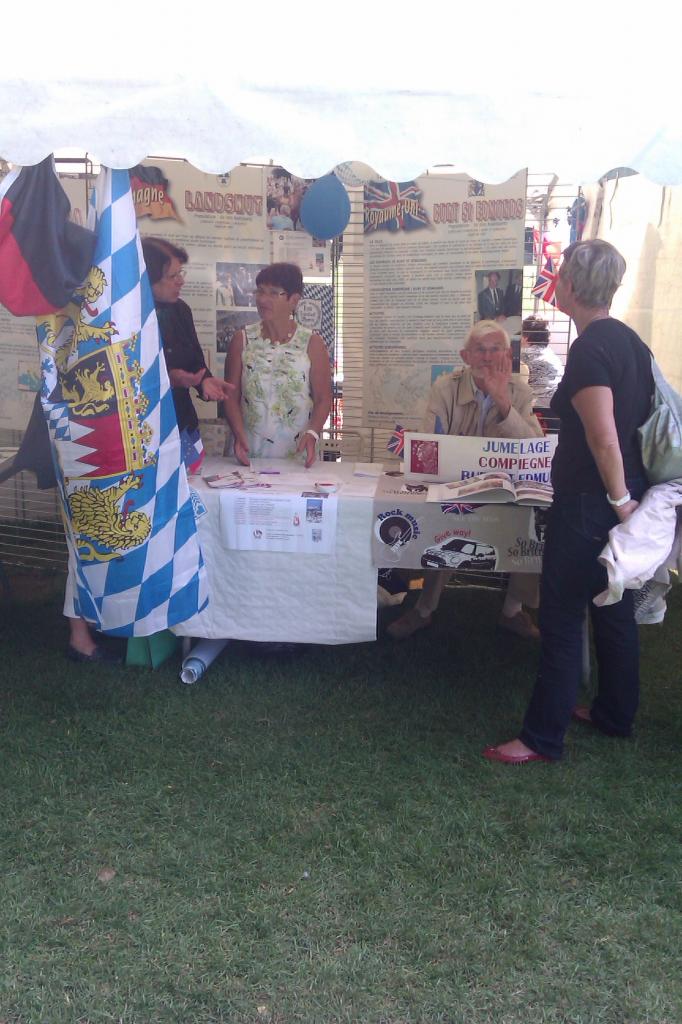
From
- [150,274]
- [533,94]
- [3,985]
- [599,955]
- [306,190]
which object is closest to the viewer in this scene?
[3,985]

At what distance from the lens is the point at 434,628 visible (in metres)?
4.29

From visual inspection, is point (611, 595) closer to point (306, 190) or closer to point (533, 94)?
point (533, 94)

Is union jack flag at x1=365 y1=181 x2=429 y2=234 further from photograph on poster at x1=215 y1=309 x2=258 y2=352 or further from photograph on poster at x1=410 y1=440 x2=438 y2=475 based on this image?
photograph on poster at x1=410 y1=440 x2=438 y2=475

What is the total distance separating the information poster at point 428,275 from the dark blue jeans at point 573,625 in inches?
78.0

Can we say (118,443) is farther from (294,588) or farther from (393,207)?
(393,207)

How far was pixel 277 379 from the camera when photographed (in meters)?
3.99

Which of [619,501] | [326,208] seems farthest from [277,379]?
[619,501]

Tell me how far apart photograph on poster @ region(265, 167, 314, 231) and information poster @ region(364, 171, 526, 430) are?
35cm

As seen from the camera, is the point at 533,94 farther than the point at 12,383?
No

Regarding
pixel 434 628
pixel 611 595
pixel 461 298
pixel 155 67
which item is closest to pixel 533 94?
pixel 155 67

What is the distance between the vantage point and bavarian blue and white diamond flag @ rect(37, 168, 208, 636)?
307cm

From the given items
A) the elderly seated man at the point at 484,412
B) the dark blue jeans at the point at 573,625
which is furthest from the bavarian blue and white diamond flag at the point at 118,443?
the dark blue jeans at the point at 573,625

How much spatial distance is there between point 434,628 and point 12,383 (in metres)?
2.55

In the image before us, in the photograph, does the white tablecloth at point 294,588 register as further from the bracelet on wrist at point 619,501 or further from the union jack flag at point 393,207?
the union jack flag at point 393,207
